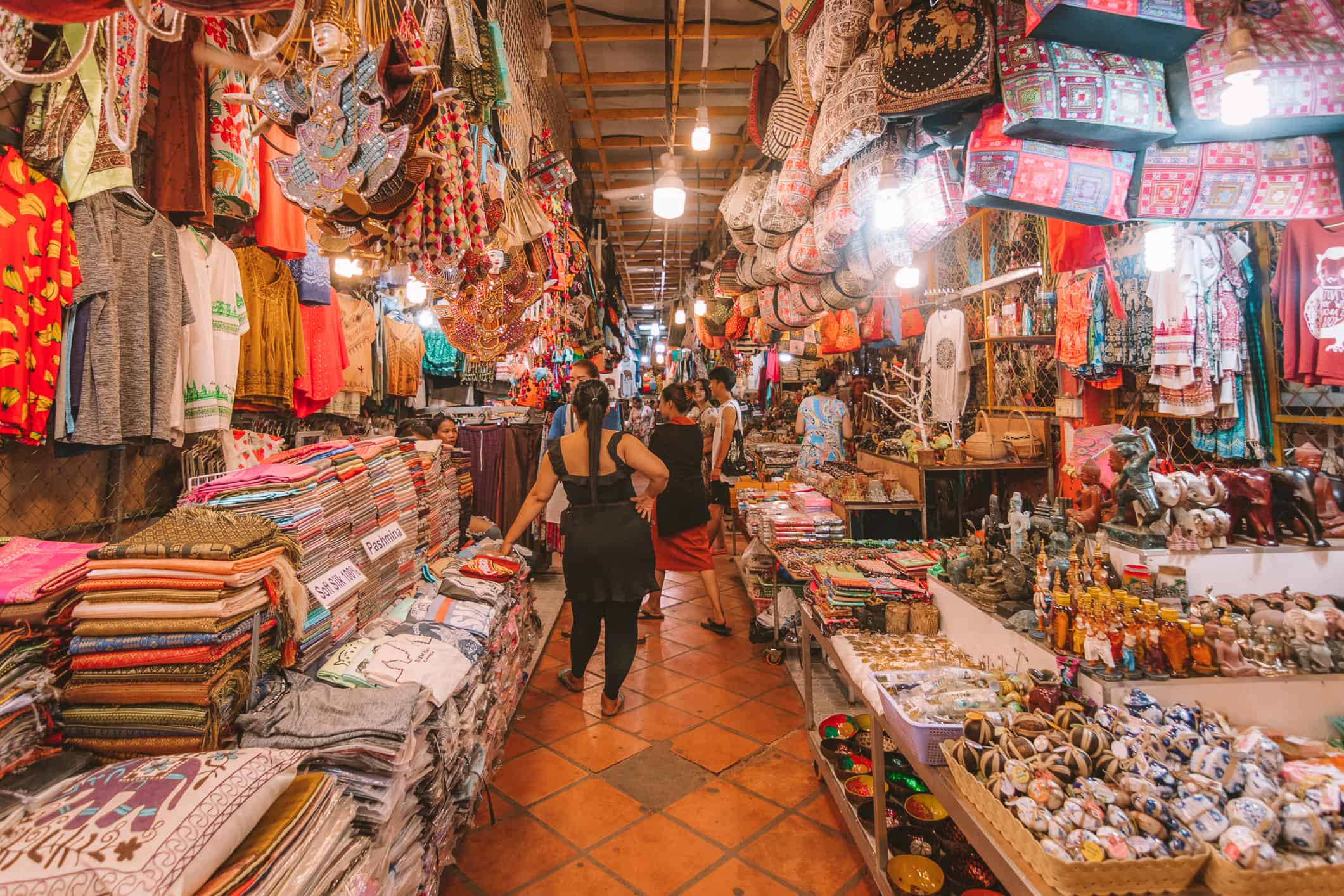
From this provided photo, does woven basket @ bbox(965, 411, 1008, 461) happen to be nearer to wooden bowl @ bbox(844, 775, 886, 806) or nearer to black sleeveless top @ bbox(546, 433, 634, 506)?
black sleeveless top @ bbox(546, 433, 634, 506)

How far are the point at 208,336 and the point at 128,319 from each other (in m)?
0.36

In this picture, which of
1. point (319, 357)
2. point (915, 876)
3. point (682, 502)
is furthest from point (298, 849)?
point (682, 502)

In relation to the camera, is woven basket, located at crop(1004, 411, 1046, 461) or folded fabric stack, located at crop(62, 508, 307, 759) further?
woven basket, located at crop(1004, 411, 1046, 461)

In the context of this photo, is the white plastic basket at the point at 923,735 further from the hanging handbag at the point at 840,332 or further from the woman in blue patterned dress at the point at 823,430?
the woman in blue patterned dress at the point at 823,430

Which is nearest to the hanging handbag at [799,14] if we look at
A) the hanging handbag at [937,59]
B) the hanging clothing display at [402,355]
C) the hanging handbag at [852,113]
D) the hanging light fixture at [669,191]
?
the hanging handbag at [852,113]

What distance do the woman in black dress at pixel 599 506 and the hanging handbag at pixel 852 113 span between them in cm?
167

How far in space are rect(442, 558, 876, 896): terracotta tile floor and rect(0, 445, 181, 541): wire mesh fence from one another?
77.4 inches

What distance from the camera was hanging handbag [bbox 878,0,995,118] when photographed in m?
2.40

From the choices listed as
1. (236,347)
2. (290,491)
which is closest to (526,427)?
(236,347)

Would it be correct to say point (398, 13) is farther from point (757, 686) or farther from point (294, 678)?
point (757, 686)

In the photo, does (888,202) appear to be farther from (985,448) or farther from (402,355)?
(402,355)

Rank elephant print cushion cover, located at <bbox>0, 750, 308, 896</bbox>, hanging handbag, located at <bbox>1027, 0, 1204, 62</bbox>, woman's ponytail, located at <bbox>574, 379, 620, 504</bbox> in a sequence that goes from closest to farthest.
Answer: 1. elephant print cushion cover, located at <bbox>0, 750, 308, 896</bbox>
2. hanging handbag, located at <bbox>1027, 0, 1204, 62</bbox>
3. woman's ponytail, located at <bbox>574, 379, 620, 504</bbox>

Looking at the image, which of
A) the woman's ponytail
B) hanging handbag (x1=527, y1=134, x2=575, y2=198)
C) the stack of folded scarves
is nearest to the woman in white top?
hanging handbag (x1=527, y1=134, x2=575, y2=198)

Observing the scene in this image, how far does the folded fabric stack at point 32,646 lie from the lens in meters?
1.24
